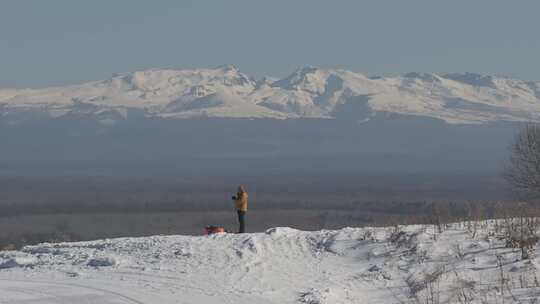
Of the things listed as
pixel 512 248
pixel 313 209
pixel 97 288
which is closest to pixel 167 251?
pixel 97 288

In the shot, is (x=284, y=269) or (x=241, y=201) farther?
(x=241, y=201)

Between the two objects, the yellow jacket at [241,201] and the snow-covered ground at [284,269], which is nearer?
the snow-covered ground at [284,269]

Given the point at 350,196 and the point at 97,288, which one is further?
the point at 350,196

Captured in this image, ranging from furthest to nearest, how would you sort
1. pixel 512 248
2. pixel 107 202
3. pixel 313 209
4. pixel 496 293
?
pixel 107 202 < pixel 313 209 < pixel 512 248 < pixel 496 293

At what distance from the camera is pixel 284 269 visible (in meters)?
18.1

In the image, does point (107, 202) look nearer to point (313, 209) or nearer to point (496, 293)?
point (313, 209)

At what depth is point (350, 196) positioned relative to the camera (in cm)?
16600

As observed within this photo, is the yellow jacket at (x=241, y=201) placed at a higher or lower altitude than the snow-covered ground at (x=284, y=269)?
higher

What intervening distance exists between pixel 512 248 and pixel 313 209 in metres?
126

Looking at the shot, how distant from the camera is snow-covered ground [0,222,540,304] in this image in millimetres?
15734

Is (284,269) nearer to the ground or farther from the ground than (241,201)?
nearer to the ground

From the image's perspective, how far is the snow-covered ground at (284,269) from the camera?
15734 mm

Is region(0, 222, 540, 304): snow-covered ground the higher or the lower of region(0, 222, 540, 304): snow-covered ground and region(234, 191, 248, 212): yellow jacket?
the lower

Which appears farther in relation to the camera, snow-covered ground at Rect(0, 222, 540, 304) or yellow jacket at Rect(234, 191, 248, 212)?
yellow jacket at Rect(234, 191, 248, 212)
